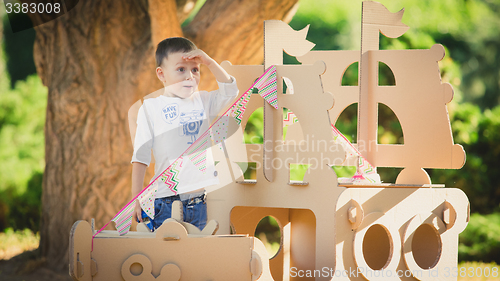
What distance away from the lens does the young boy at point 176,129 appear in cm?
139

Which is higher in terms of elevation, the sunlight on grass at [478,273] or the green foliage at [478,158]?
the green foliage at [478,158]

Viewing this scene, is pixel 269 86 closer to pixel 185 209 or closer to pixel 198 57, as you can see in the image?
pixel 198 57

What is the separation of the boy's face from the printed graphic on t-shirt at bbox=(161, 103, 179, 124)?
1.7 inches

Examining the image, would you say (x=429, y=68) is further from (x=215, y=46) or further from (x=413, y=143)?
(x=215, y=46)

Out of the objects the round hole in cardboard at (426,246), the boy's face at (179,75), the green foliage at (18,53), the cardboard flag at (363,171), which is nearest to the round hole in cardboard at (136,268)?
the boy's face at (179,75)

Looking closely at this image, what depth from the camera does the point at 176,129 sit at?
4.62ft

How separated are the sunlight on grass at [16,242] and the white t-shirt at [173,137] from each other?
6.43 ft

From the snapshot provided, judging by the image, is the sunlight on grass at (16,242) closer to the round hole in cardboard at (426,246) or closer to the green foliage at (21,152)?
the green foliage at (21,152)

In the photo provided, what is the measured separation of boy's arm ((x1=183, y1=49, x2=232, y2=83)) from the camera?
1.38 meters

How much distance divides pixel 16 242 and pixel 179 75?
7.91 ft

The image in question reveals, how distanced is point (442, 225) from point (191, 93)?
3.09ft

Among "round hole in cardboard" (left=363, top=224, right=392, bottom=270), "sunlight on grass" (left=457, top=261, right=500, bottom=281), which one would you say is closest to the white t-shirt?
"round hole in cardboard" (left=363, top=224, right=392, bottom=270)

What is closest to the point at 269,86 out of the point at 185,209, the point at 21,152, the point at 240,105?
the point at 240,105

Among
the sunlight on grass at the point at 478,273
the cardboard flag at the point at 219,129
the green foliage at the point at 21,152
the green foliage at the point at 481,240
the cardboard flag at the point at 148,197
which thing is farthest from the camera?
the green foliage at the point at 21,152
